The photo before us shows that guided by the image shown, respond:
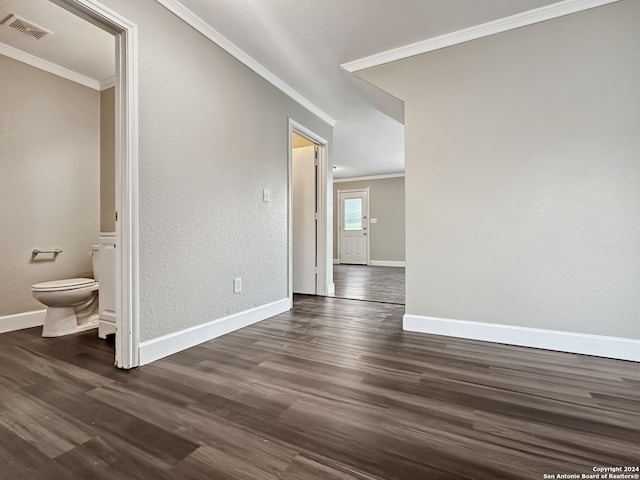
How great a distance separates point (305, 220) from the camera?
170 inches

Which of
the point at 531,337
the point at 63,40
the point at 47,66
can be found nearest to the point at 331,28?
the point at 63,40

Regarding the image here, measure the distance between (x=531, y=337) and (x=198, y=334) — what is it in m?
2.53

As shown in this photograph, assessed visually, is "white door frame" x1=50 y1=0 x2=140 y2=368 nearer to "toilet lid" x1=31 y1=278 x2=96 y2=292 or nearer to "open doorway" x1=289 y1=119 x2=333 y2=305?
"toilet lid" x1=31 y1=278 x2=96 y2=292

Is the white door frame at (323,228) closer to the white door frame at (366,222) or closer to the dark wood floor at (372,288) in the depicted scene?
the dark wood floor at (372,288)

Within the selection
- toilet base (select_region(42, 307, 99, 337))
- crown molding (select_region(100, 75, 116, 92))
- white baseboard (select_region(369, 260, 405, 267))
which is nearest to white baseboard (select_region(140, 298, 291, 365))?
toilet base (select_region(42, 307, 99, 337))

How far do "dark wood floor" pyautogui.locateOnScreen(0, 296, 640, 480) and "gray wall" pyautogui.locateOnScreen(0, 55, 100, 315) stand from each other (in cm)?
91

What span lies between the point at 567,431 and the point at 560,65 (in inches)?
94.1

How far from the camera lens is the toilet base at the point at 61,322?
242cm

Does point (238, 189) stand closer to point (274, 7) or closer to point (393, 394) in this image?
point (274, 7)

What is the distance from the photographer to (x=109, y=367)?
6.04 feet

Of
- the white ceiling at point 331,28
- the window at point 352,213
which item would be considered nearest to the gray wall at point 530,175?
the white ceiling at point 331,28

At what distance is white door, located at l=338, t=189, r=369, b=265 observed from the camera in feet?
28.5

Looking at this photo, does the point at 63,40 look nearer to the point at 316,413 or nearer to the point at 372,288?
the point at 316,413

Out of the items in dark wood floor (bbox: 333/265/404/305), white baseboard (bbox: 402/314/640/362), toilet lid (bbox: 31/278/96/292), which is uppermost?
toilet lid (bbox: 31/278/96/292)
